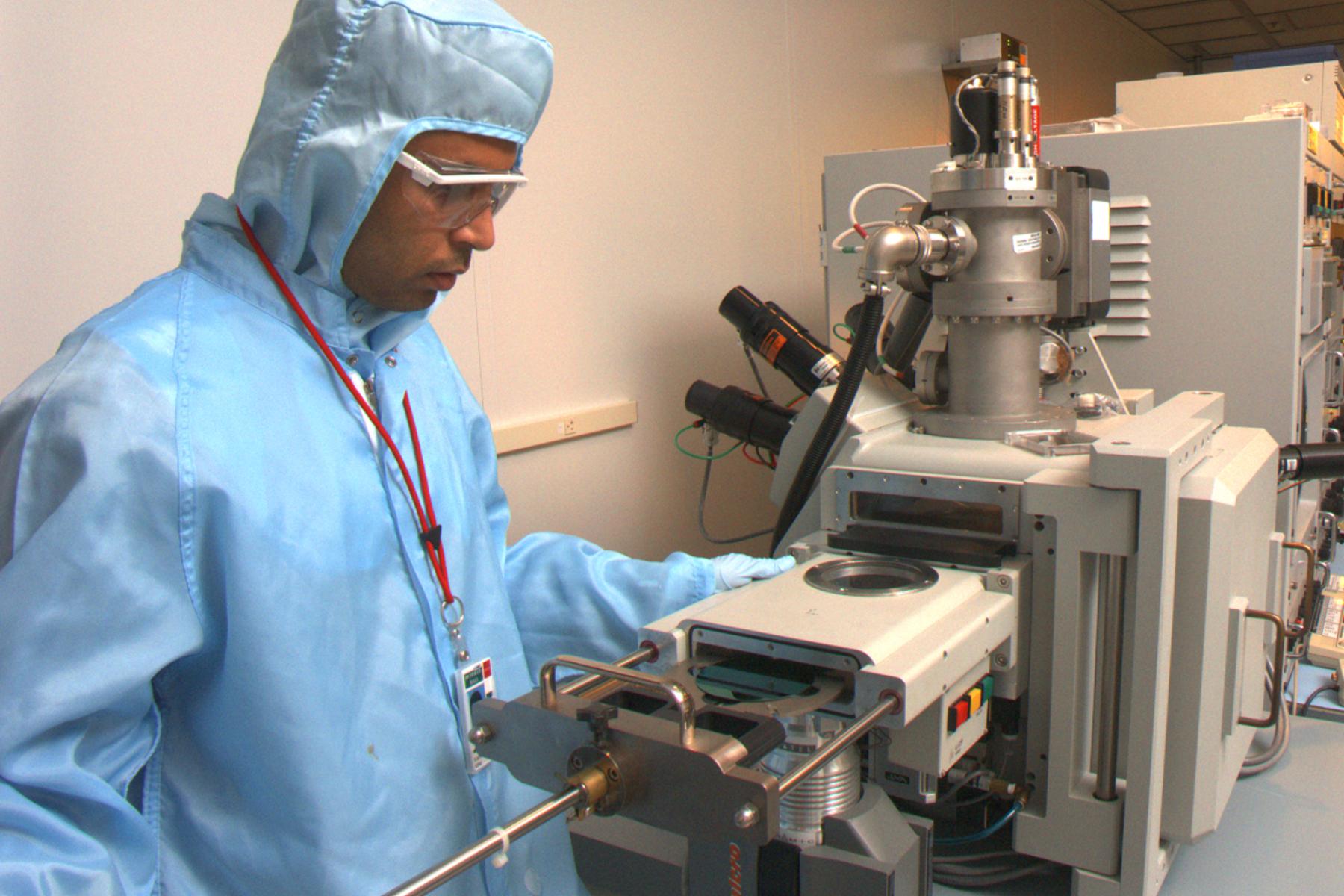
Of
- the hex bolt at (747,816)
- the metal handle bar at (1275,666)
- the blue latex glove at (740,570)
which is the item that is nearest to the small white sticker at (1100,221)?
the metal handle bar at (1275,666)

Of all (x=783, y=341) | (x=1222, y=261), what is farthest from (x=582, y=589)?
(x=1222, y=261)

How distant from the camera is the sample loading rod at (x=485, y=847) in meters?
0.60

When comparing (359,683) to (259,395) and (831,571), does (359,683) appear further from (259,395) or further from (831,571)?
(831,571)

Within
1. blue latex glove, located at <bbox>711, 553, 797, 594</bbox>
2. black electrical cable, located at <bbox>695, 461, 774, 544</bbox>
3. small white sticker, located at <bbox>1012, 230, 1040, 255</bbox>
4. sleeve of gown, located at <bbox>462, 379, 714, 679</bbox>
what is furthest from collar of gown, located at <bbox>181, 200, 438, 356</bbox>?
black electrical cable, located at <bbox>695, 461, 774, 544</bbox>

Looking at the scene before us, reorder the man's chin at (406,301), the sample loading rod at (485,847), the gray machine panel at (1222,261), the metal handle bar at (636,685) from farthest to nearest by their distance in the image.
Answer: the gray machine panel at (1222,261)
the man's chin at (406,301)
the metal handle bar at (636,685)
the sample loading rod at (485,847)

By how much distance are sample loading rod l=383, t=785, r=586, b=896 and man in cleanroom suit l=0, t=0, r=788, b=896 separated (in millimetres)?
226

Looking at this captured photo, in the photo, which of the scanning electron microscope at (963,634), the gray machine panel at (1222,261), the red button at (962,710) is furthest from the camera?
the gray machine panel at (1222,261)

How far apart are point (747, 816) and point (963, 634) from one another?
0.41m

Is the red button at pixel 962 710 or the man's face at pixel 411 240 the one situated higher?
the man's face at pixel 411 240

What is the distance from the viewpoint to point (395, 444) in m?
0.94

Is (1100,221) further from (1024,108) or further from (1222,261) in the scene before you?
(1222,261)

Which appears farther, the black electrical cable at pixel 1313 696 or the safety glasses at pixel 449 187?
the black electrical cable at pixel 1313 696

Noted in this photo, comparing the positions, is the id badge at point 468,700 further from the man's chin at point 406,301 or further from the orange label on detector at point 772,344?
the orange label on detector at point 772,344

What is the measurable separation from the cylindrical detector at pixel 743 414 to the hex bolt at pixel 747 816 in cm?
113
